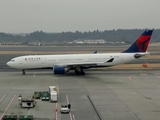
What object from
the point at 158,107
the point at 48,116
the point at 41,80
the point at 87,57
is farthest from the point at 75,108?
the point at 87,57

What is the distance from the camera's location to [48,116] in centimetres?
2175

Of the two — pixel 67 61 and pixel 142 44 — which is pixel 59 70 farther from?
pixel 142 44

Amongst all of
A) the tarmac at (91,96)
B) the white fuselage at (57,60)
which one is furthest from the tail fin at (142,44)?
the tarmac at (91,96)

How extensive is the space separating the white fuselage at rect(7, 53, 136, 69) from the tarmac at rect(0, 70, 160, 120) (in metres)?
2.08

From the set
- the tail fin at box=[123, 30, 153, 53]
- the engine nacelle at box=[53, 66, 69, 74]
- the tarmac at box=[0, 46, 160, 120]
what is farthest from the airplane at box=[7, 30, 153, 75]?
the tarmac at box=[0, 46, 160, 120]

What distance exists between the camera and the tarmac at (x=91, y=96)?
878 inches

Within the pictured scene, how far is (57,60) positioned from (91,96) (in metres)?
16.7

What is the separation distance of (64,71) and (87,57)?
5.26 metres

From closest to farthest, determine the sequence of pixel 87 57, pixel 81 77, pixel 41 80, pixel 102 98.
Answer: pixel 102 98, pixel 41 80, pixel 81 77, pixel 87 57

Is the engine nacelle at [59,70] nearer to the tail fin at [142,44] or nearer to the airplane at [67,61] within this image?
the airplane at [67,61]

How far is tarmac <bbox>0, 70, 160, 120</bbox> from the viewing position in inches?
878

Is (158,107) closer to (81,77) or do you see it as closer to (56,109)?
(56,109)

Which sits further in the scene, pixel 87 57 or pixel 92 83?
pixel 87 57

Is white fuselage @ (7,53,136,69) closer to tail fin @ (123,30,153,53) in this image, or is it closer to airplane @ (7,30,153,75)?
airplane @ (7,30,153,75)
